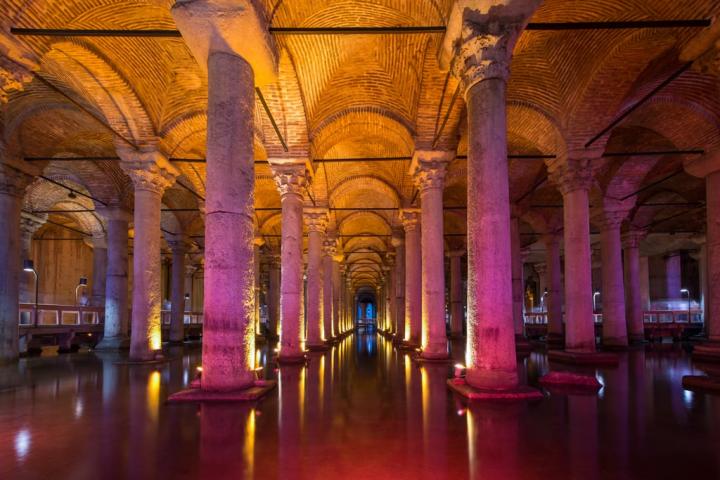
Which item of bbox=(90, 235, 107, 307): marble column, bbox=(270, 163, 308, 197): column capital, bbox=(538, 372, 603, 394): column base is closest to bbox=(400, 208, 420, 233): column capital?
bbox=(270, 163, 308, 197): column capital

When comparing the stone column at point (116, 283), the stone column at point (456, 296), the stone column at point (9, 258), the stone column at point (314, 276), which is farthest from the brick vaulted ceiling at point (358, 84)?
the stone column at point (456, 296)

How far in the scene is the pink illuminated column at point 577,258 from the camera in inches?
477

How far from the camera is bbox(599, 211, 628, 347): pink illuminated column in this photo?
635 inches

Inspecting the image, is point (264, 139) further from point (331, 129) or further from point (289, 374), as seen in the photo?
point (289, 374)

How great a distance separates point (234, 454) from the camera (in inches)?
171

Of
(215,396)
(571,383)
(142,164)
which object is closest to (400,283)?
(142,164)

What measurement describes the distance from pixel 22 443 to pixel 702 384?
966 cm

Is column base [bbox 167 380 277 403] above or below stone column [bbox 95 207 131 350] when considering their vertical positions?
below

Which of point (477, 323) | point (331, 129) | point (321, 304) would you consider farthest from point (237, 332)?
point (321, 304)

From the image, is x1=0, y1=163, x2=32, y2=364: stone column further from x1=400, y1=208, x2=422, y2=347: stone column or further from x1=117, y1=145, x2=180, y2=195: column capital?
x1=400, y1=208, x2=422, y2=347: stone column

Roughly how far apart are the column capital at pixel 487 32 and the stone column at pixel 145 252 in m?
8.54

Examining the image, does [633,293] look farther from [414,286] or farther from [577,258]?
[414,286]

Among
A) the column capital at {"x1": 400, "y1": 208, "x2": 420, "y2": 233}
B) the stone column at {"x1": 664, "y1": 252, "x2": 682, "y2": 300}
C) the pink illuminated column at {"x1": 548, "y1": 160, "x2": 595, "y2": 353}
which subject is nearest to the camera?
the pink illuminated column at {"x1": 548, "y1": 160, "x2": 595, "y2": 353}

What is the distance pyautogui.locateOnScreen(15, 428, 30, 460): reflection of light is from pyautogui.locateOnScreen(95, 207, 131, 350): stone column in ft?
39.4
